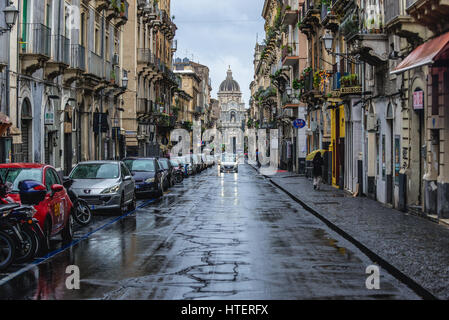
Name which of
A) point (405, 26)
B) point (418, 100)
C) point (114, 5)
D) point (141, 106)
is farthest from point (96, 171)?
point (141, 106)

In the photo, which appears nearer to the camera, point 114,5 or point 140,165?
point 140,165

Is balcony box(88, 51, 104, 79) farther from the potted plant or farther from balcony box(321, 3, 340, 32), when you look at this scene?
balcony box(321, 3, 340, 32)

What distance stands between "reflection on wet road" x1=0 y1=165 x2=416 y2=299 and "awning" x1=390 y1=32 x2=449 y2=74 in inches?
161

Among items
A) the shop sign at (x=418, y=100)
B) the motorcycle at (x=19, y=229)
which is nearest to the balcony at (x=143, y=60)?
the shop sign at (x=418, y=100)

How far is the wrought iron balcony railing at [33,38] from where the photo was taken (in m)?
24.3

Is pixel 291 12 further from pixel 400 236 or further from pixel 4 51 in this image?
pixel 400 236

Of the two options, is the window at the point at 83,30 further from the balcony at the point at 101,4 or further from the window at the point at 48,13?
the window at the point at 48,13

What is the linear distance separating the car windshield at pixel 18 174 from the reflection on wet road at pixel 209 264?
1647 mm

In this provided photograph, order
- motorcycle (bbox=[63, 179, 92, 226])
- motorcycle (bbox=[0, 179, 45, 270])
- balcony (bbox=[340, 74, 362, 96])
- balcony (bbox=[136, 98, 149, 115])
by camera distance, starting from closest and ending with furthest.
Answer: motorcycle (bbox=[0, 179, 45, 270]), motorcycle (bbox=[63, 179, 92, 226]), balcony (bbox=[340, 74, 362, 96]), balcony (bbox=[136, 98, 149, 115])

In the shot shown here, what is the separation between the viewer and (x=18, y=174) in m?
13.5

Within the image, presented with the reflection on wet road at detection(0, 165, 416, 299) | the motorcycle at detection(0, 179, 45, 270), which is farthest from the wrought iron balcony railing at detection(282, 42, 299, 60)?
the motorcycle at detection(0, 179, 45, 270)

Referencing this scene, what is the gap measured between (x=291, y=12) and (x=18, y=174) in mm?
39762

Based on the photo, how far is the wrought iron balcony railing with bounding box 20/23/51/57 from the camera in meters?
24.3
